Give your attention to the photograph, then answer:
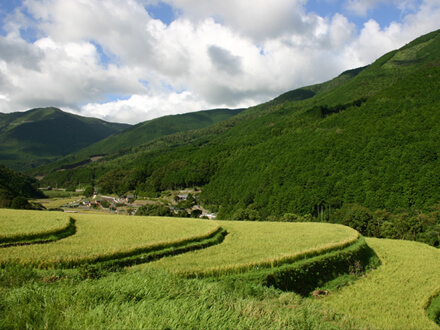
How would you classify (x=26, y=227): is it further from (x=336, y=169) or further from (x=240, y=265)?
(x=336, y=169)

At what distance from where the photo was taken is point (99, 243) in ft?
63.1

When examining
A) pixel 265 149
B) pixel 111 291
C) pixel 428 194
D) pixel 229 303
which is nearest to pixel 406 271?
pixel 229 303

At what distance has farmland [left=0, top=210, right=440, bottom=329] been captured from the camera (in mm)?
6605

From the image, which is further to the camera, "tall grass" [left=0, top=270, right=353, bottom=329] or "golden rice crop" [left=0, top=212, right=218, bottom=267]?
"golden rice crop" [left=0, top=212, right=218, bottom=267]

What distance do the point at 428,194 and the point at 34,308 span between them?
77.7m

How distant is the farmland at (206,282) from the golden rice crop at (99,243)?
61 millimetres

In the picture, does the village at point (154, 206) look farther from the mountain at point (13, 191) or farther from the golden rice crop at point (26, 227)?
the golden rice crop at point (26, 227)

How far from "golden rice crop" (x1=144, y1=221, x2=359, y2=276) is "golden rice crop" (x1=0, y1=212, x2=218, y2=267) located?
91.9 inches

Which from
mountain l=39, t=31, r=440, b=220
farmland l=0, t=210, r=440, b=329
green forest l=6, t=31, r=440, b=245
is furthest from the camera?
mountain l=39, t=31, r=440, b=220

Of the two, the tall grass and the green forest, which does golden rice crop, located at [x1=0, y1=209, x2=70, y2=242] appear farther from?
the green forest

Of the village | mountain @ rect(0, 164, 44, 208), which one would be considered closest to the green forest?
the village

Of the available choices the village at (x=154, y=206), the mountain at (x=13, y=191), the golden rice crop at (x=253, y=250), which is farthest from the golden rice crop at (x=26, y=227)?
the village at (x=154, y=206)

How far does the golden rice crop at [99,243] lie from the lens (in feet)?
48.3

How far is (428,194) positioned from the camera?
6319 centimetres
